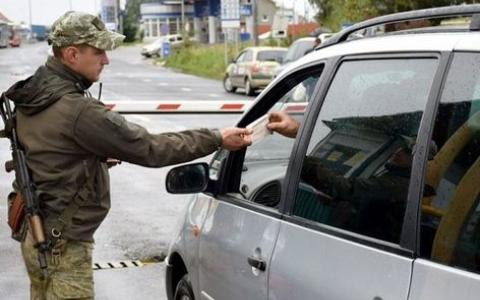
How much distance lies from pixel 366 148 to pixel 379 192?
213 mm

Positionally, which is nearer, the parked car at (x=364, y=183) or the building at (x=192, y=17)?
the parked car at (x=364, y=183)

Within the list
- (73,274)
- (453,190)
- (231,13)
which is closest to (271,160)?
(73,274)

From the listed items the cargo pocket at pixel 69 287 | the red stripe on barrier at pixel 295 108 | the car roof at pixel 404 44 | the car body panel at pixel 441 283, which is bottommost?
the cargo pocket at pixel 69 287

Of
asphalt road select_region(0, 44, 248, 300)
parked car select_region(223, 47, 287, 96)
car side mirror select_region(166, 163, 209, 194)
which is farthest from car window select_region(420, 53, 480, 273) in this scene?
parked car select_region(223, 47, 287, 96)

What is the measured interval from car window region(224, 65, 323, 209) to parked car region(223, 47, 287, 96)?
22415 mm

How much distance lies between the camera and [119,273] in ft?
21.4

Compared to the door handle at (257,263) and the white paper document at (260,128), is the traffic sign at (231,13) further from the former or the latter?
the door handle at (257,263)

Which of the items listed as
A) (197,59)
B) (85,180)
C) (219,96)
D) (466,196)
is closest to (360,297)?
(466,196)

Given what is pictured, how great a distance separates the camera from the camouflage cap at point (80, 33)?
343 centimetres

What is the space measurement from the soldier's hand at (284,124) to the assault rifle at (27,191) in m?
1.07

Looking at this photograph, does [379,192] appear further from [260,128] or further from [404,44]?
[260,128]

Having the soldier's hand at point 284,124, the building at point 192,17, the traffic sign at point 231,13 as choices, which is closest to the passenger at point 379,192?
the soldier's hand at point 284,124

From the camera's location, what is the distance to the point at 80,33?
3.42 meters

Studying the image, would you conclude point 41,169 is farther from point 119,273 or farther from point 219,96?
point 219,96
